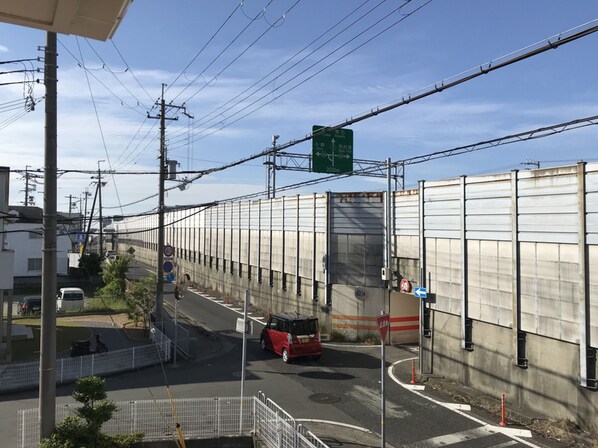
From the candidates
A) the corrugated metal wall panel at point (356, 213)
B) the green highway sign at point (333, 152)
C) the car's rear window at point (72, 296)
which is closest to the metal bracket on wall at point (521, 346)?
the corrugated metal wall panel at point (356, 213)

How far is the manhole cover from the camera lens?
13.8 meters

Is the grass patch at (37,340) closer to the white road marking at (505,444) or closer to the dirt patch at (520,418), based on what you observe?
the dirt patch at (520,418)

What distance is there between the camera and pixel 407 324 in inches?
870

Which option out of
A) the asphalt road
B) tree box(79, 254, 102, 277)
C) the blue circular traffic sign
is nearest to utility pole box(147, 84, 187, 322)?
the blue circular traffic sign

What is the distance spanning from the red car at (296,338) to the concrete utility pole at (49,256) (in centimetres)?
1077

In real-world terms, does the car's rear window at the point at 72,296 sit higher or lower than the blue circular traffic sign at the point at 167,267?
lower

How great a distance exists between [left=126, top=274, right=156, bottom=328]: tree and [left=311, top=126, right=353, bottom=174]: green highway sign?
10.8 meters

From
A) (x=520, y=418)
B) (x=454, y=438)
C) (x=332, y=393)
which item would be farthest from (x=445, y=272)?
(x=454, y=438)

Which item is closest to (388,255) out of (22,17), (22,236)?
(22,17)

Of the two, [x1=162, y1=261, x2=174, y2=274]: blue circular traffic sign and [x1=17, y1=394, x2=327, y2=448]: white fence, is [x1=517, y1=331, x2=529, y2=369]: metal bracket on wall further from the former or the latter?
[x1=162, y1=261, x2=174, y2=274]: blue circular traffic sign

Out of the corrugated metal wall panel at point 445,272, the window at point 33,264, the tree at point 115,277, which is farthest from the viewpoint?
the window at point 33,264

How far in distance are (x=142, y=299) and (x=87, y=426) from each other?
16131 mm

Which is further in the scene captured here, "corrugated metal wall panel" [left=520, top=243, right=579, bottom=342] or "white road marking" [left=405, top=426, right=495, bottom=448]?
"corrugated metal wall panel" [left=520, top=243, right=579, bottom=342]

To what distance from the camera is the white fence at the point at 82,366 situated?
14953 mm
